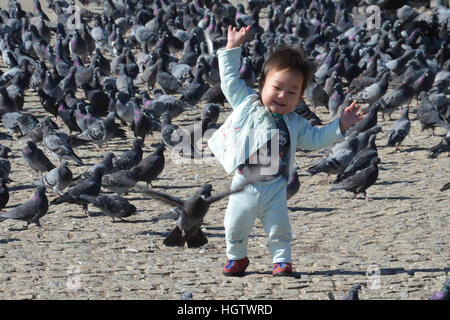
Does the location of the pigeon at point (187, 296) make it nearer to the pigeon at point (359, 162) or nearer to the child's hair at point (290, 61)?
the child's hair at point (290, 61)

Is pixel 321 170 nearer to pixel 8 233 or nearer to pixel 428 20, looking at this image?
pixel 8 233

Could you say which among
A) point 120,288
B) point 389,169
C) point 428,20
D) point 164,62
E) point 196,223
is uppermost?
point 428,20

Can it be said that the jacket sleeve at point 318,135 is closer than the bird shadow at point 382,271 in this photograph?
Yes

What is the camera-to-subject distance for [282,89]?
783 centimetres

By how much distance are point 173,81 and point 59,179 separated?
8566 mm

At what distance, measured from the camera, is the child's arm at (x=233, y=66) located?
7934 mm

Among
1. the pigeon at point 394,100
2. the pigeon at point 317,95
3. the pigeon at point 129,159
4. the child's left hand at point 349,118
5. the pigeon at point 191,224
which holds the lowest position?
the pigeon at point 191,224

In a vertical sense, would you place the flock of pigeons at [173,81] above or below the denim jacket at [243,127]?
above

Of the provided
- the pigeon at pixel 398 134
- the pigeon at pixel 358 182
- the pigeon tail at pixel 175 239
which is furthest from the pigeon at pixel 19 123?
the pigeon tail at pixel 175 239

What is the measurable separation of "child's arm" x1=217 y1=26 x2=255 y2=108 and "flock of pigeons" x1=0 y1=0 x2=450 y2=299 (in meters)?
1.02

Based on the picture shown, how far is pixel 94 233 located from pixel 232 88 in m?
4.43

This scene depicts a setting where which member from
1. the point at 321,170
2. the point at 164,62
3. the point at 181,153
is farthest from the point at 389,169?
the point at 164,62

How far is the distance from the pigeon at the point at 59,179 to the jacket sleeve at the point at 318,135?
630 centimetres

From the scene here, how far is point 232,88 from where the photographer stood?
8.14m
